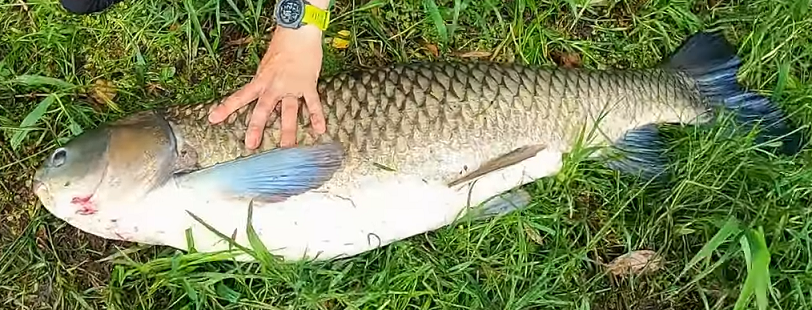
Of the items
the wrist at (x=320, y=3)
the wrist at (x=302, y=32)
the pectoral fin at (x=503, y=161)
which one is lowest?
the pectoral fin at (x=503, y=161)

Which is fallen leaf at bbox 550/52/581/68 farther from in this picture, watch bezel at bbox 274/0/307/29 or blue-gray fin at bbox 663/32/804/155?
watch bezel at bbox 274/0/307/29

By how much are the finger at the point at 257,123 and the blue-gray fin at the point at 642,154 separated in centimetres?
93

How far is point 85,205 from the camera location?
7.34ft

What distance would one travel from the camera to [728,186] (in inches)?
100

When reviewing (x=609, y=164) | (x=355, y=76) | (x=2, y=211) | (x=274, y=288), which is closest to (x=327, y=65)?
(x=355, y=76)

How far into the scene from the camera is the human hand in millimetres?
2252

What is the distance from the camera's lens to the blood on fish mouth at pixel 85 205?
2.23 m

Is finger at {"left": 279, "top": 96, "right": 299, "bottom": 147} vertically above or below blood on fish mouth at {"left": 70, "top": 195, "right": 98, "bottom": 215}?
above

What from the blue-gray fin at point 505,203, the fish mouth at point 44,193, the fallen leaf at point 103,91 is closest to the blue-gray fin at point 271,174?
the fish mouth at point 44,193

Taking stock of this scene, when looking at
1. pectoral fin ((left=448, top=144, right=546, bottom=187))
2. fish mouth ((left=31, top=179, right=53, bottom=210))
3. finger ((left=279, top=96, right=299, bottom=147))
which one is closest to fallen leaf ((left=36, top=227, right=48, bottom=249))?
fish mouth ((left=31, top=179, right=53, bottom=210))

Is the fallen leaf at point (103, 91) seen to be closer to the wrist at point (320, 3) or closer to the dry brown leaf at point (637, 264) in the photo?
the wrist at point (320, 3)

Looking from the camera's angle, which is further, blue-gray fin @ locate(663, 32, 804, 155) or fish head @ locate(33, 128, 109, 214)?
blue-gray fin @ locate(663, 32, 804, 155)

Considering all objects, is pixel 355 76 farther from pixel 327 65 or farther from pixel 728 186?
pixel 728 186

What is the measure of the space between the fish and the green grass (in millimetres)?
121
